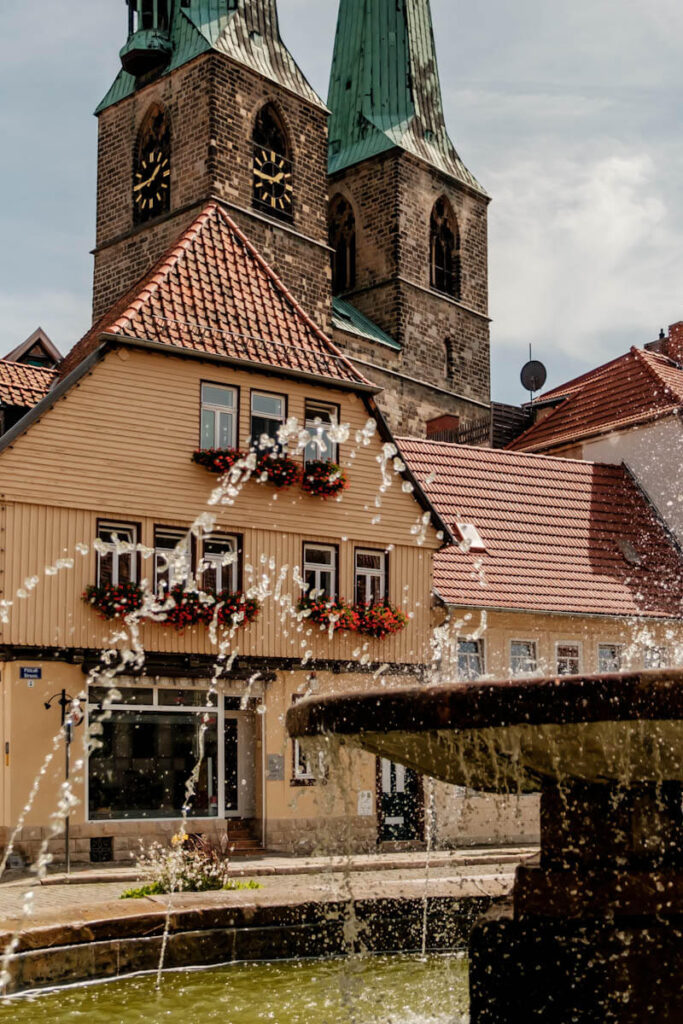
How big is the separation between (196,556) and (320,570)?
8.08ft

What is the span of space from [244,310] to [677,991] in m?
20.0

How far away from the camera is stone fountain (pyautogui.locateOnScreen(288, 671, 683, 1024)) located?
5062mm

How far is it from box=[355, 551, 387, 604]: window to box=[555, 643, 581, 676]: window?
3.82 meters

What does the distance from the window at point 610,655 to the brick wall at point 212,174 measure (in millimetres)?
22505

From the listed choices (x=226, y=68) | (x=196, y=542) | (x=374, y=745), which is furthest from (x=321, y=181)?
(x=374, y=745)

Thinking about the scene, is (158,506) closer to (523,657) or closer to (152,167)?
(523,657)

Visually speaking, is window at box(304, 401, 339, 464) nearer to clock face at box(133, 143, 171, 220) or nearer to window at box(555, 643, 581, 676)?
window at box(555, 643, 581, 676)

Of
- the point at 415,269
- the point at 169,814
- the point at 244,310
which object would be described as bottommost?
the point at 169,814

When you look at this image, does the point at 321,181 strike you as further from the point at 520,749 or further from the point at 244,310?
the point at 520,749

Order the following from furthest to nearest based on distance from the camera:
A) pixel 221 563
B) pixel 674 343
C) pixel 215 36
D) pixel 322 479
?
1. pixel 215 36
2. pixel 674 343
3. pixel 322 479
4. pixel 221 563

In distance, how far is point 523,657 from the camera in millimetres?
25922

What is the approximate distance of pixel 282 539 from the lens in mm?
23469

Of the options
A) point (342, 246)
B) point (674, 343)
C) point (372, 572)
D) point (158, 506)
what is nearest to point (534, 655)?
point (372, 572)

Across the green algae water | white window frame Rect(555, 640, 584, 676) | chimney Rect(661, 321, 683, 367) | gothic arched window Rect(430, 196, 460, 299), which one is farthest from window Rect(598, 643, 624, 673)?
gothic arched window Rect(430, 196, 460, 299)
